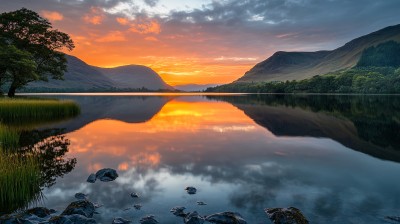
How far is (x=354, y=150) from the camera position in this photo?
25.0 meters

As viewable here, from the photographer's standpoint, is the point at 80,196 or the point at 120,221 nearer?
the point at 120,221

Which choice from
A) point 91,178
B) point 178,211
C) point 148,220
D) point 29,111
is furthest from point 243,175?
point 29,111

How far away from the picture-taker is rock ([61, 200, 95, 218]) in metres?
10.8

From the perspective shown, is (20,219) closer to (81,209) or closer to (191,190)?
(81,209)

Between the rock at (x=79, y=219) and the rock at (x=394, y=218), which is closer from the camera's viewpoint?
the rock at (x=79, y=219)

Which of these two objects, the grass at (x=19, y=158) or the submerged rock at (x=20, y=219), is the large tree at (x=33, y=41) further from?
the submerged rock at (x=20, y=219)

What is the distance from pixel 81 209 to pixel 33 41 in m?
66.3

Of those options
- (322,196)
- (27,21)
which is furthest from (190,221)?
(27,21)

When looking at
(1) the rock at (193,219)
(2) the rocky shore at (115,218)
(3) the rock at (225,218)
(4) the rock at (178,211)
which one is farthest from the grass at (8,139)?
(3) the rock at (225,218)

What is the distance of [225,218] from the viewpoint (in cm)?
1056

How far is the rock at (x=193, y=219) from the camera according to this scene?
34.4 ft

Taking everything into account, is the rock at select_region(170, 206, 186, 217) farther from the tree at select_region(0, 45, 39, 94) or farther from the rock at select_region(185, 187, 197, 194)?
the tree at select_region(0, 45, 39, 94)

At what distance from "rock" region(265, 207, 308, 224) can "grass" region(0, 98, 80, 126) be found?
3670cm

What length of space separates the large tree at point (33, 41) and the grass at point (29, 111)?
46.0 ft
